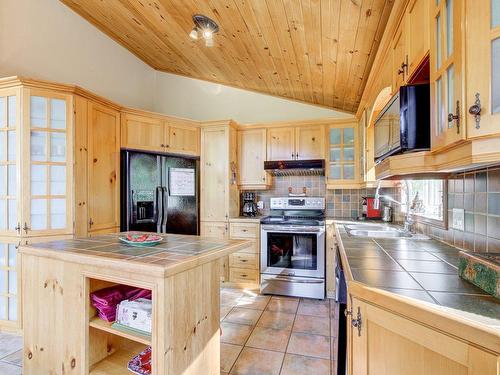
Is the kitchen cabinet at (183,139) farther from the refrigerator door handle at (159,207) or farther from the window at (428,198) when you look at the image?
the window at (428,198)

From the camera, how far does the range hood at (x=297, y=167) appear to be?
3377mm

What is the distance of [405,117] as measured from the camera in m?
1.26

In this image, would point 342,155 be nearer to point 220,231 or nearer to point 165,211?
point 220,231

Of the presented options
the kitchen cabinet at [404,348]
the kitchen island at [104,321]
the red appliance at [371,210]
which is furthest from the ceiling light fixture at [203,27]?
the red appliance at [371,210]

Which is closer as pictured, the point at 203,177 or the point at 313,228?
the point at 313,228

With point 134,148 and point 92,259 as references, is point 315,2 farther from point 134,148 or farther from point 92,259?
point 134,148

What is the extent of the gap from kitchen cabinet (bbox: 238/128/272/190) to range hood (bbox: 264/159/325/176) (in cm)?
15

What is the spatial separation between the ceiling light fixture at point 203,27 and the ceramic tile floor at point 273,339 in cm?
271

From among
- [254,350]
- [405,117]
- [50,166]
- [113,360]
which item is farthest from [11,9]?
[254,350]

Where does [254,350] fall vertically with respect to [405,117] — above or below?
below

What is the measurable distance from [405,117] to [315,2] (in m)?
1.01

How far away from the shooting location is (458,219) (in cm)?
149

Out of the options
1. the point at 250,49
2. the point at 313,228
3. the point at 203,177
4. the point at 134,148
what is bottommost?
the point at 313,228

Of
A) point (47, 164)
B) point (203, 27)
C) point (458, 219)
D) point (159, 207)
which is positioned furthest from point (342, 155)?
point (47, 164)
